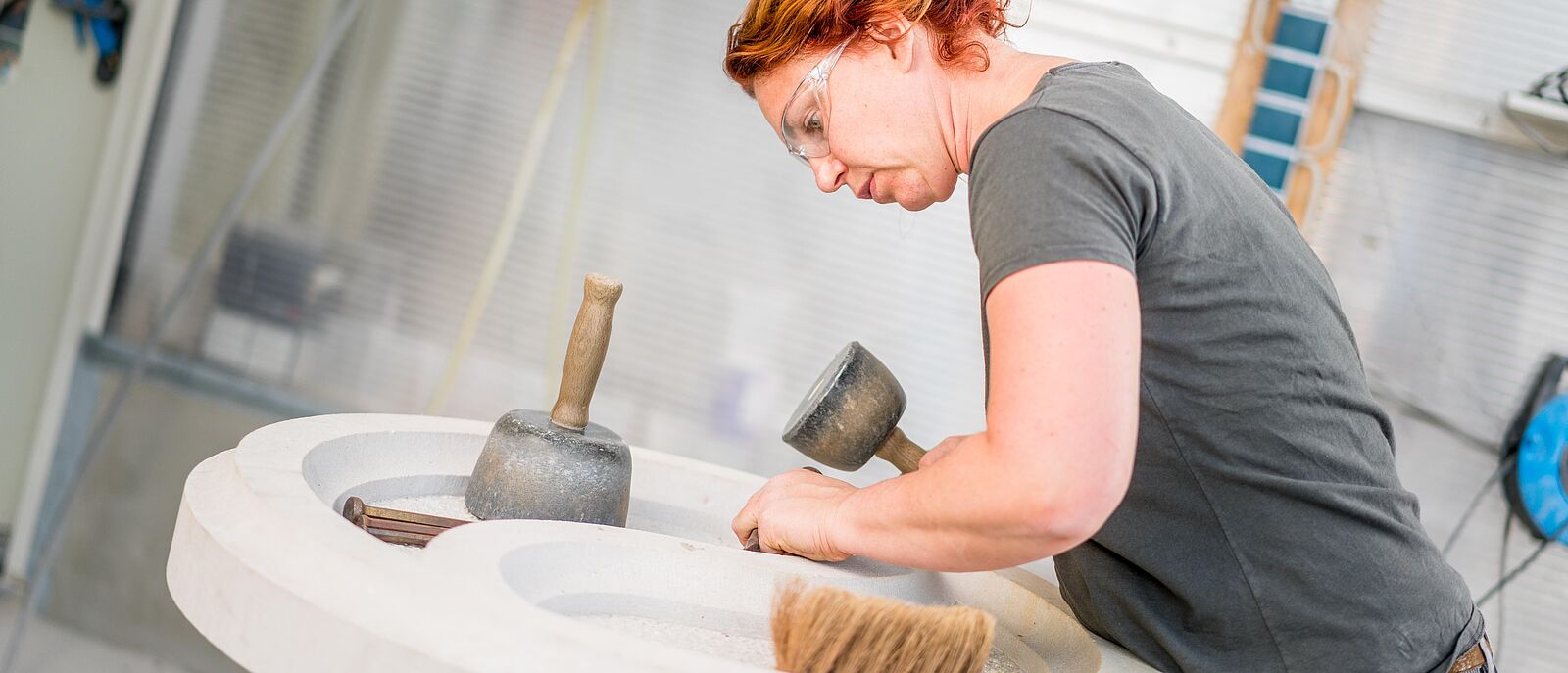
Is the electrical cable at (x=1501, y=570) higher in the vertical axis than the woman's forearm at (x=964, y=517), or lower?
lower

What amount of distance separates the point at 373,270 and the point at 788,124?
2.25 meters

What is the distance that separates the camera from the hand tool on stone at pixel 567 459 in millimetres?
1102

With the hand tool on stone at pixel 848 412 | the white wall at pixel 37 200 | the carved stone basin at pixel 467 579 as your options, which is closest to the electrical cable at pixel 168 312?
the white wall at pixel 37 200

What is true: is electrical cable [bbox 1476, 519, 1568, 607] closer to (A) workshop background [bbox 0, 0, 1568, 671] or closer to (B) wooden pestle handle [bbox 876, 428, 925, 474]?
(A) workshop background [bbox 0, 0, 1568, 671]

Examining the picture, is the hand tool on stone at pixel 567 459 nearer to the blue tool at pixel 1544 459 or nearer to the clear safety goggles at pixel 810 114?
the clear safety goggles at pixel 810 114

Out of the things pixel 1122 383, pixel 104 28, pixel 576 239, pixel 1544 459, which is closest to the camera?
pixel 1122 383

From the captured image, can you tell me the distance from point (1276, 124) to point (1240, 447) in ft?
6.32

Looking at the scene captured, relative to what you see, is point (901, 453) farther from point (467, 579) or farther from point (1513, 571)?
point (1513, 571)

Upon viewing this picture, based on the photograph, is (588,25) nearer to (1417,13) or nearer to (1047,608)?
(1417,13)

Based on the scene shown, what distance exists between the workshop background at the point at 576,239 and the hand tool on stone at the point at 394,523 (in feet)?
6.09

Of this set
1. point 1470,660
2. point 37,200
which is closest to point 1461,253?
point 1470,660

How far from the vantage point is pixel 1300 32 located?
2604 millimetres

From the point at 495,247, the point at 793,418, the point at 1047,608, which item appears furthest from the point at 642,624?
the point at 495,247

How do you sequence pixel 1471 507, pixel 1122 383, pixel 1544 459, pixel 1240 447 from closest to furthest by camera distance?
pixel 1122 383
pixel 1240 447
pixel 1544 459
pixel 1471 507
